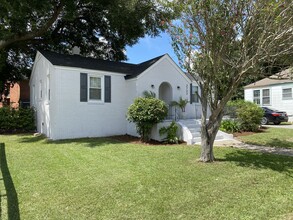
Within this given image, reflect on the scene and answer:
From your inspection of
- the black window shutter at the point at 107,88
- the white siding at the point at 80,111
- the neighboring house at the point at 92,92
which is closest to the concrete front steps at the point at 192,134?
the neighboring house at the point at 92,92

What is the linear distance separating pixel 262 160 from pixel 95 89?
30.2 feet

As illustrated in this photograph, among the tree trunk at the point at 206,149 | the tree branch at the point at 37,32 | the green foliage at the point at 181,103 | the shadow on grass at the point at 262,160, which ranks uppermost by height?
the tree branch at the point at 37,32

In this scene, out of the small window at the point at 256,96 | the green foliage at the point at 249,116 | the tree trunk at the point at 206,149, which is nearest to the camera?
the tree trunk at the point at 206,149

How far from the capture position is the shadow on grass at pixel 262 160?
21.7 feet

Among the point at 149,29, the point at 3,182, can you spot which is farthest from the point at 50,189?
the point at 149,29

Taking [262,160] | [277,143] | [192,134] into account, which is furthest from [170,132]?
[277,143]

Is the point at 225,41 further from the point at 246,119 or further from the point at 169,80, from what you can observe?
the point at 246,119

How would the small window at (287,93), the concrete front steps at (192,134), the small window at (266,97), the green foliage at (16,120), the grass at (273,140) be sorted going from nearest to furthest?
the grass at (273,140)
the concrete front steps at (192,134)
the green foliage at (16,120)
the small window at (287,93)
the small window at (266,97)

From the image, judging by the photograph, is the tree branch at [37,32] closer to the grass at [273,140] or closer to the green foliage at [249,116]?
the green foliage at [249,116]

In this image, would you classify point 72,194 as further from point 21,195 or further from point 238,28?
point 238,28

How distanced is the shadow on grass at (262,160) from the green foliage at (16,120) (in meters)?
13.7

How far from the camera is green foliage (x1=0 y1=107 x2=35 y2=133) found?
52.2ft

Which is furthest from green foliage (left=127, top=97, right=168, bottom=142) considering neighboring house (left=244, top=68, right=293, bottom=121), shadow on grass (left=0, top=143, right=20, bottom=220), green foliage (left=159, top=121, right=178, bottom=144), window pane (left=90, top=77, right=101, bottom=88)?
neighboring house (left=244, top=68, right=293, bottom=121)

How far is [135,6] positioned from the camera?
14.9 m
